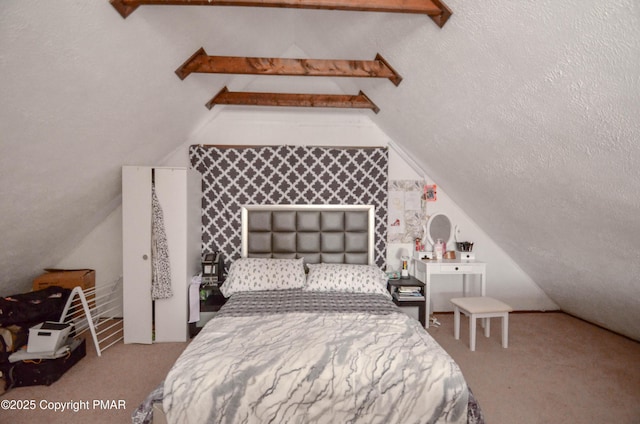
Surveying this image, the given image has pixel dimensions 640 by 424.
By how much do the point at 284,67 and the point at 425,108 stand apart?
1.29 meters

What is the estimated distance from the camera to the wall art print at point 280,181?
12.5 ft

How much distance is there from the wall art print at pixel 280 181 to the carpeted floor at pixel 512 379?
1.34 m

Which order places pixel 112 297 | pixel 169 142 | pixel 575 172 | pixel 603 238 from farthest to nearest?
pixel 112 297
pixel 169 142
pixel 603 238
pixel 575 172

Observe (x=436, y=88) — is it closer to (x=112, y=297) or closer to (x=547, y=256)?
(x=547, y=256)

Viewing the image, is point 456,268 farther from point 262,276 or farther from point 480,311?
point 262,276

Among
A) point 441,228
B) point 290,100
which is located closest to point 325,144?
point 290,100

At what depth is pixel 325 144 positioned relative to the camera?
397 cm

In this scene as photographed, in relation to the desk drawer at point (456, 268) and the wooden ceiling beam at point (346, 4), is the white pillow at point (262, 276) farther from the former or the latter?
the wooden ceiling beam at point (346, 4)

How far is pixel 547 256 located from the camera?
3.26m

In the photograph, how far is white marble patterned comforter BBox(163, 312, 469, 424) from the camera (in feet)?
5.47

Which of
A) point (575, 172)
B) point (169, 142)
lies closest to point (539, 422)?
point (575, 172)

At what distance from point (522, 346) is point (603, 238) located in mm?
1467

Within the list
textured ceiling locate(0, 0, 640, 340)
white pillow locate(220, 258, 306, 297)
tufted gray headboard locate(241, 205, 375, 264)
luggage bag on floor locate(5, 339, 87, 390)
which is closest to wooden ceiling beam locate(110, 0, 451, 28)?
textured ceiling locate(0, 0, 640, 340)

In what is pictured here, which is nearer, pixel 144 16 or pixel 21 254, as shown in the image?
pixel 144 16
